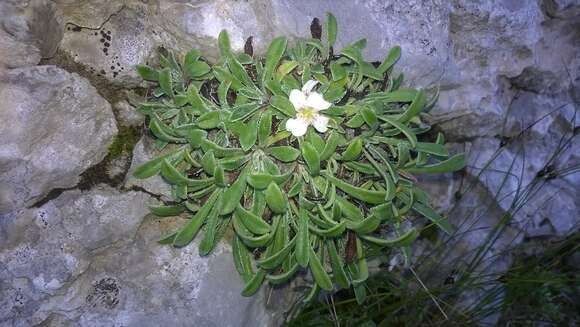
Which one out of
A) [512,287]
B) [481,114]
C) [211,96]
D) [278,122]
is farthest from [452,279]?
[211,96]

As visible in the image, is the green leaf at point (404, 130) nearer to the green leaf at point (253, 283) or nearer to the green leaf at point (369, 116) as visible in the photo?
the green leaf at point (369, 116)

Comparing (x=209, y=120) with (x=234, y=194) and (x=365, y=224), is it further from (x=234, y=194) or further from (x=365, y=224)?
(x=365, y=224)

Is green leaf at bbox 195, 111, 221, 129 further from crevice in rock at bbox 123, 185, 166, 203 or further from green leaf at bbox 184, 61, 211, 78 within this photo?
crevice in rock at bbox 123, 185, 166, 203

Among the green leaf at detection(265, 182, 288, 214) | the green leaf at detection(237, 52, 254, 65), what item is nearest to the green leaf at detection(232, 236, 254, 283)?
the green leaf at detection(265, 182, 288, 214)

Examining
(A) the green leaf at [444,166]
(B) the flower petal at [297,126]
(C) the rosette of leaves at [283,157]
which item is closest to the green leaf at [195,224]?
(C) the rosette of leaves at [283,157]

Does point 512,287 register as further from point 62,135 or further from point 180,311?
point 62,135

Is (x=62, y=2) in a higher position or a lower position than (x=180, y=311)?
higher

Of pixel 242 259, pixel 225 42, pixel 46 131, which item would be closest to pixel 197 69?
pixel 225 42
